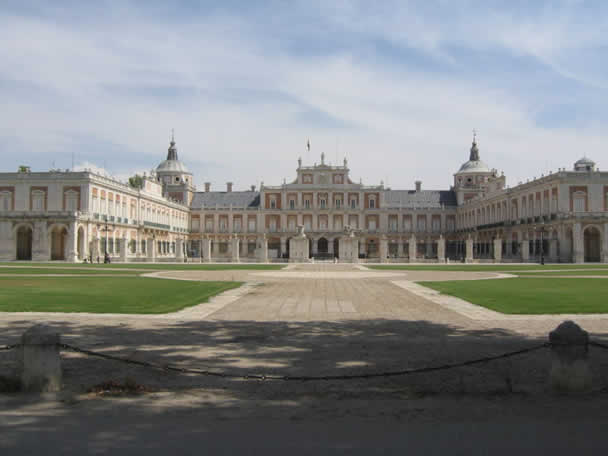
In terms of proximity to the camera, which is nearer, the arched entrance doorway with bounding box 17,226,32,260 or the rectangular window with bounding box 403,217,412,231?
the arched entrance doorway with bounding box 17,226,32,260

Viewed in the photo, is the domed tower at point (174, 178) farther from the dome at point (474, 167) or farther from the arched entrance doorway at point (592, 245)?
the arched entrance doorway at point (592, 245)

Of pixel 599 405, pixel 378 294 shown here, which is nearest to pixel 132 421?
pixel 599 405

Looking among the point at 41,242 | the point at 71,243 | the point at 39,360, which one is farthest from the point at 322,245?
the point at 39,360

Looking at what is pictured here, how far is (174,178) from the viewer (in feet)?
293

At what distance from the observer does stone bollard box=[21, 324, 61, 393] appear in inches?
232

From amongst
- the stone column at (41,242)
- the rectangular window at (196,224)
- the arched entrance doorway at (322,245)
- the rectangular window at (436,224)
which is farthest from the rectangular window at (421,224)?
the stone column at (41,242)

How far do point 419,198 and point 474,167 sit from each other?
32.7 feet

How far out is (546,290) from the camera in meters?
17.3

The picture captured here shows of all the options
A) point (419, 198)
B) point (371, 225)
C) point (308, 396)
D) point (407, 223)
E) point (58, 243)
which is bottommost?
point (308, 396)

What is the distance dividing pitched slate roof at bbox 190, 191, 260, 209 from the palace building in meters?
0.18

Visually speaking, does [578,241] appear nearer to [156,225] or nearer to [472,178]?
[472,178]

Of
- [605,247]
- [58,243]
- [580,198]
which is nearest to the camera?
[605,247]

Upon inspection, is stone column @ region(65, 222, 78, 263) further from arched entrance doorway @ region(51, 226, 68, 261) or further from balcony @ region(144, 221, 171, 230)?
balcony @ region(144, 221, 171, 230)

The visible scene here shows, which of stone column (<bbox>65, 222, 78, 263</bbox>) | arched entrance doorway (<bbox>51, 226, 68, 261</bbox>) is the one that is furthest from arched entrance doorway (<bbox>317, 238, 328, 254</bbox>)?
stone column (<bbox>65, 222, 78, 263</bbox>)
